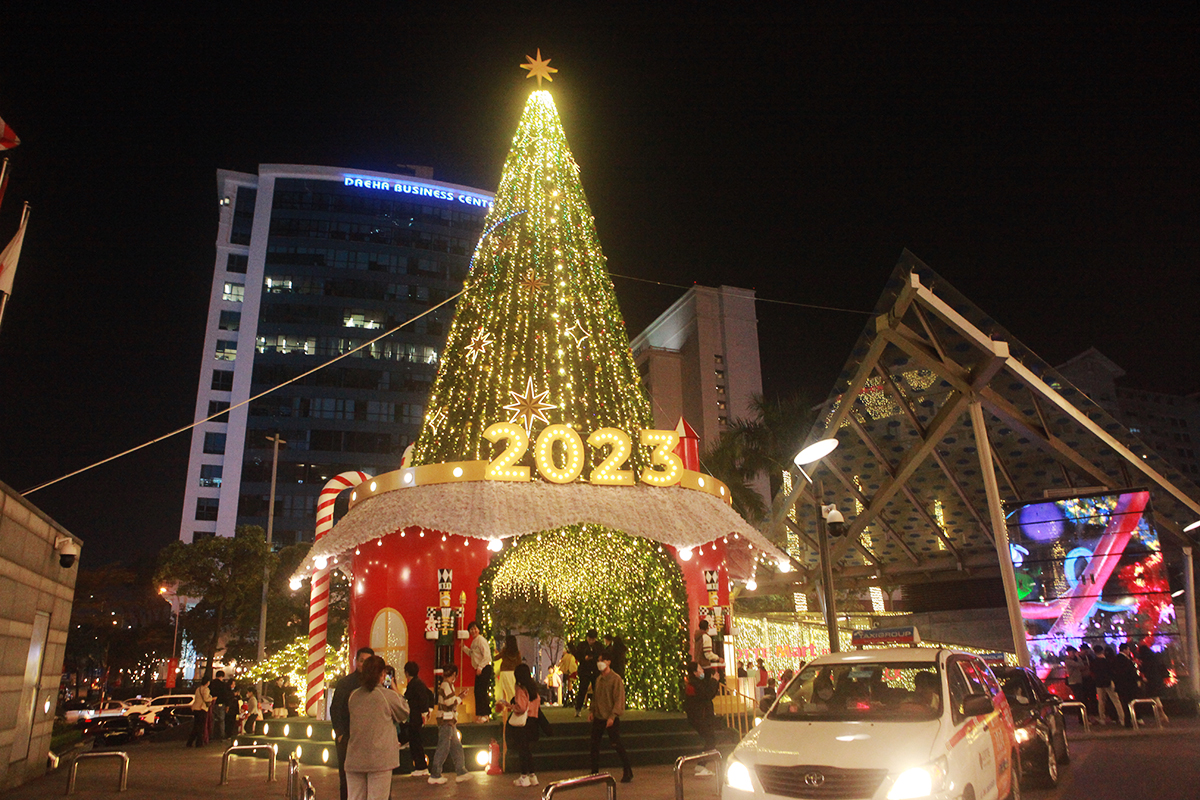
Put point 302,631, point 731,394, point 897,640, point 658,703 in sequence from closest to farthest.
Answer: point 897,640, point 658,703, point 302,631, point 731,394

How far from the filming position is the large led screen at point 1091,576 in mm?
19875

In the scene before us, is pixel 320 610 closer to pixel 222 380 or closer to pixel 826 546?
pixel 826 546

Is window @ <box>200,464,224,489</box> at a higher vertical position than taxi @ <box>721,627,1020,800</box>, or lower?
higher

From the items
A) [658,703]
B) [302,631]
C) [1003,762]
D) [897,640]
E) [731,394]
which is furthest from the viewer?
[731,394]

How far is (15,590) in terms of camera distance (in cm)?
1067

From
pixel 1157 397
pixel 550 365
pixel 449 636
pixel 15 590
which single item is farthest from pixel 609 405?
pixel 1157 397

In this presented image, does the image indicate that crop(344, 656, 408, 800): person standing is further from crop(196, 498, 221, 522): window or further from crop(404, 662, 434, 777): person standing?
crop(196, 498, 221, 522): window

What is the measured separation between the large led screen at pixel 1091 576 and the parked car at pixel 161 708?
26.7m

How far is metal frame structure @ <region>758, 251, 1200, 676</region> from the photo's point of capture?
2000cm

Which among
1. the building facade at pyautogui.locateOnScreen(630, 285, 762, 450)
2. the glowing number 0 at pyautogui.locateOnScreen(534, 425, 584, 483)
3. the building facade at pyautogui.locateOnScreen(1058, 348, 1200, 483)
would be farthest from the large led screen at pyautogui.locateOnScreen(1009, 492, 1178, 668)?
the building facade at pyautogui.locateOnScreen(1058, 348, 1200, 483)

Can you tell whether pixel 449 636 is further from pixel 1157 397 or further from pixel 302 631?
pixel 1157 397

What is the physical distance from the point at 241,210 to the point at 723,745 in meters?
78.1

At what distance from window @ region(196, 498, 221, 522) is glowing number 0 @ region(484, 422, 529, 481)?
6259cm

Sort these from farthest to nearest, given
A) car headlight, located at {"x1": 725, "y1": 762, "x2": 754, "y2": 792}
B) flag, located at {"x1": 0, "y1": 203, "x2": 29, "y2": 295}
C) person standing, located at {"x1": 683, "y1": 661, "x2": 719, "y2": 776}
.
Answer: person standing, located at {"x1": 683, "y1": 661, "x2": 719, "y2": 776}
flag, located at {"x1": 0, "y1": 203, "x2": 29, "y2": 295}
car headlight, located at {"x1": 725, "y1": 762, "x2": 754, "y2": 792}
